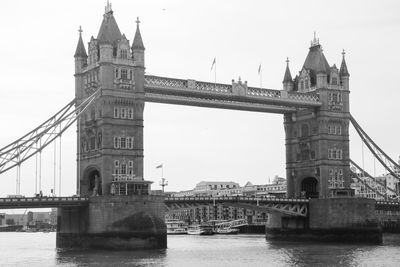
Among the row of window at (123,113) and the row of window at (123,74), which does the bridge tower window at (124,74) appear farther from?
the row of window at (123,113)

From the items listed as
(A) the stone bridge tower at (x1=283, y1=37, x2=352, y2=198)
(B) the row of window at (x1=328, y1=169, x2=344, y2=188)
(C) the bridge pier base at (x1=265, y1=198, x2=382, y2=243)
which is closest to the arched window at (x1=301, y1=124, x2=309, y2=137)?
(A) the stone bridge tower at (x1=283, y1=37, x2=352, y2=198)

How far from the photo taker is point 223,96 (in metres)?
110

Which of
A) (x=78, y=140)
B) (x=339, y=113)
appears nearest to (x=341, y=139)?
(x=339, y=113)

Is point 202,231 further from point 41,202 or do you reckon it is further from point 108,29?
point 41,202

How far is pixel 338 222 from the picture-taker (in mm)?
113938

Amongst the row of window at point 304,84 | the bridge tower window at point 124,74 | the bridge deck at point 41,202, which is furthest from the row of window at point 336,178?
the bridge deck at point 41,202

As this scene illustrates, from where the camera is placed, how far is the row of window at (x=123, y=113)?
330 ft

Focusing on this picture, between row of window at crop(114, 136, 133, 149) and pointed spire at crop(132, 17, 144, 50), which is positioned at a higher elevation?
pointed spire at crop(132, 17, 144, 50)

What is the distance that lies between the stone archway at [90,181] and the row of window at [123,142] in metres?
4.39

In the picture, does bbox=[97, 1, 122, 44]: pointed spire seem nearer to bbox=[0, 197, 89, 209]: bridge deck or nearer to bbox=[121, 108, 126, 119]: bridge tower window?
bbox=[121, 108, 126, 119]: bridge tower window

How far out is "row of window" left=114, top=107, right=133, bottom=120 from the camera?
330 ft

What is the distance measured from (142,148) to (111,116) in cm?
580

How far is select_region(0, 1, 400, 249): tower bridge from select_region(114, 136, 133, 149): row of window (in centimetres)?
12

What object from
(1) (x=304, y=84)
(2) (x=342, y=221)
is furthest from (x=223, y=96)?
(2) (x=342, y=221)
